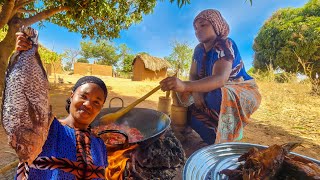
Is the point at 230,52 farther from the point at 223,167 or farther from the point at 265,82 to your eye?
the point at 265,82

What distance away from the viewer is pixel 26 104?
1.84 feet

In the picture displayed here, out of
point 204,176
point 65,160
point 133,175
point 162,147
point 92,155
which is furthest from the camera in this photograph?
point 162,147

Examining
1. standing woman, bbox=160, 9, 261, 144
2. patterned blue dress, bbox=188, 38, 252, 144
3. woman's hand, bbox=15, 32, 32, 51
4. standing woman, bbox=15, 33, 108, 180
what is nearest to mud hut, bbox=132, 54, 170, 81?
patterned blue dress, bbox=188, 38, 252, 144

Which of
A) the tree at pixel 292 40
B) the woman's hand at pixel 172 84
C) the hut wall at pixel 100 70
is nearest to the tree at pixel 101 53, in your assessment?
the hut wall at pixel 100 70

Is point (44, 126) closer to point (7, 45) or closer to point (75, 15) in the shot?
point (75, 15)

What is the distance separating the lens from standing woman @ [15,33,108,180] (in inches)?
40.1

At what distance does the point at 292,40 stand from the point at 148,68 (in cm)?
880

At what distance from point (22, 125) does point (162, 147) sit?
166 cm

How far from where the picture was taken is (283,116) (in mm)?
5875

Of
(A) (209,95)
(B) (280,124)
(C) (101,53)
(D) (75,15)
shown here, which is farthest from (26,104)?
(C) (101,53)

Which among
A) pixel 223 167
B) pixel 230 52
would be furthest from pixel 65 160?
pixel 230 52

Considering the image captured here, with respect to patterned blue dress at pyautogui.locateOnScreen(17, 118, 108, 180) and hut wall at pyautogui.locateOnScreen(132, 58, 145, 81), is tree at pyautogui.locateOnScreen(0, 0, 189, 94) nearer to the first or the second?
patterned blue dress at pyautogui.locateOnScreen(17, 118, 108, 180)

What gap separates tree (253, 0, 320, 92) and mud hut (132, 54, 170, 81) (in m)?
6.57

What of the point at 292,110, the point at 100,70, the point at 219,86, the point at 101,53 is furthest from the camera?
the point at 101,53
